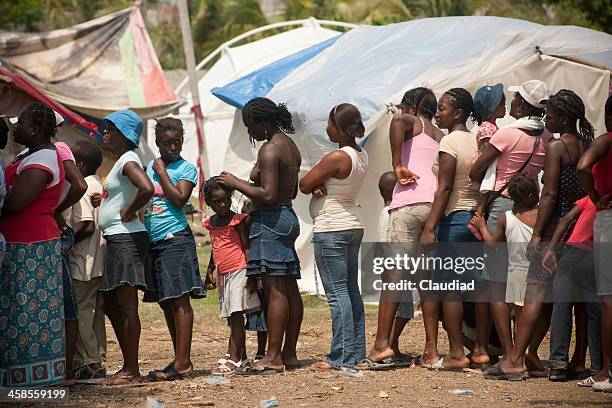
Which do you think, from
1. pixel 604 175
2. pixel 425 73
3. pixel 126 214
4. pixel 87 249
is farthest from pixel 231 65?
pixel 604 175

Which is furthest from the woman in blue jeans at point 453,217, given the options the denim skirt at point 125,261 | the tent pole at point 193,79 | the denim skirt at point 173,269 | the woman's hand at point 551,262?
the tent pole at point 193,79

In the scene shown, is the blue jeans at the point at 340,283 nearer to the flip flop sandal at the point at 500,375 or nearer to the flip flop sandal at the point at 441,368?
the flip flop sandal at the point at 441,368

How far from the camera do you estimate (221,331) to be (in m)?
9.10

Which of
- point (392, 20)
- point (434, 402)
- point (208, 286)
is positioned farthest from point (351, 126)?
point (392, 20)

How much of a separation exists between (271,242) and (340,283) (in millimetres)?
551

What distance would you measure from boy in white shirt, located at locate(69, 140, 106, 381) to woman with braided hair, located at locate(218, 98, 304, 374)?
860 millimetres

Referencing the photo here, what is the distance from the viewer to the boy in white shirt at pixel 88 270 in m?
6.68

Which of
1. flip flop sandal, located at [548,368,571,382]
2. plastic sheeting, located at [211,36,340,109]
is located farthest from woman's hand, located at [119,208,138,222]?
plastic sheeting, located at [211,36,340,109]

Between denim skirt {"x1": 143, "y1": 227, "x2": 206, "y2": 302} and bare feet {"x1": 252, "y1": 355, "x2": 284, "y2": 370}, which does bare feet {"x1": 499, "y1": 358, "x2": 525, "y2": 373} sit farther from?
denim skirt {"x1": 143, "y1": 227, "x2": 206, "y2": 302}

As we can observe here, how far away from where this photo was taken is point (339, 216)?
6992 mm

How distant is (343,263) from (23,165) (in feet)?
7.32

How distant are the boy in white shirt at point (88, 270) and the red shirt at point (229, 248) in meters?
0.78

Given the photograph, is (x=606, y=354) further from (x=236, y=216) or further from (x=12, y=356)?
(x=12, y=356)

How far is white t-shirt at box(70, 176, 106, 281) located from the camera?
21.8 ft
